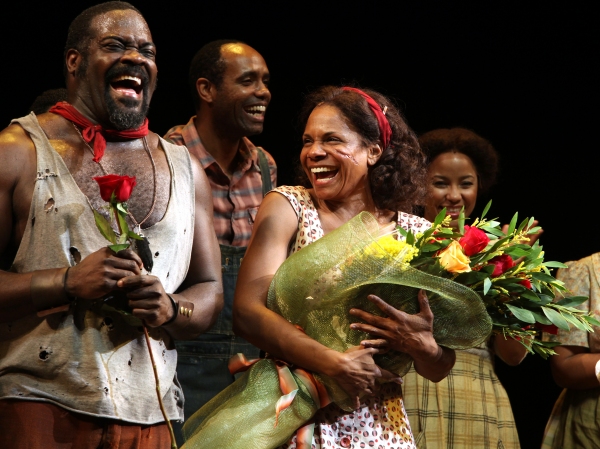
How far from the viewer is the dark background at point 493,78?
4.95 m

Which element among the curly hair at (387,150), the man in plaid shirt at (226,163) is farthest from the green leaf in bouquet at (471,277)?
the man in plaid shirt at (226,163)

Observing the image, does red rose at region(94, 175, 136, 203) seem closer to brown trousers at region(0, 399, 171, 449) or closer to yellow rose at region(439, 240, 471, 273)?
brown trousers at region(0, 399, 171, 449)

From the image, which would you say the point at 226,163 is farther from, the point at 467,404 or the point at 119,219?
the point at 119,219

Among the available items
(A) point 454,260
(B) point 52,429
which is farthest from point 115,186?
(A) point 454,260

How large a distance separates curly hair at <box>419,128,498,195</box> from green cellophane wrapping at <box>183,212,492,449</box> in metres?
1.62

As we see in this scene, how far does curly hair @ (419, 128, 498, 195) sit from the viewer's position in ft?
13.4

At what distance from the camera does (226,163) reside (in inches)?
157

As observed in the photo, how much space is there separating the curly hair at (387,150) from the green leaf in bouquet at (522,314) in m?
0.58

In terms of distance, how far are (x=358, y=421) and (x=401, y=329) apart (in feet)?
0.97

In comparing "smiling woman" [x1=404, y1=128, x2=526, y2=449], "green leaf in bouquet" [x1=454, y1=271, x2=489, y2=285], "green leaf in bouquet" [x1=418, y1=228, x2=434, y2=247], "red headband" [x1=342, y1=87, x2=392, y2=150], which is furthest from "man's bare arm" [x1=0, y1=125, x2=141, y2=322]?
"smiling woman" [x1=404, y1=128, x2=526, y2=449]

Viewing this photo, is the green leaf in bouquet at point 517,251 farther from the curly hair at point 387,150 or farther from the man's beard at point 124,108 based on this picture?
the man's beard at point 124,108

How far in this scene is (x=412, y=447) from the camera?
2631mm

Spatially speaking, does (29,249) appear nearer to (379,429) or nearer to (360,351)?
(360,351)

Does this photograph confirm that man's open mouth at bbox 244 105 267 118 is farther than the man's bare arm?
Yes
